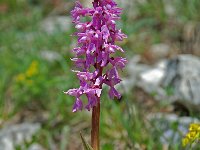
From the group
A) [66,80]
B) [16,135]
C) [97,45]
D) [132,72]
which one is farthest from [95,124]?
[132,72]

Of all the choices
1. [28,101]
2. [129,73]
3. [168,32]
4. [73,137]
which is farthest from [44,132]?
[168,32]

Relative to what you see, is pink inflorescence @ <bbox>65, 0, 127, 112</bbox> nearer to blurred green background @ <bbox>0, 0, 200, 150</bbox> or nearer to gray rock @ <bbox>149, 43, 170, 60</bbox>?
blurred green background @ <bbox>0, 0, 200, 150</bbox>

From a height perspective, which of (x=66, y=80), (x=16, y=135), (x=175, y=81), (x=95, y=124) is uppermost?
(x=95, y=124)

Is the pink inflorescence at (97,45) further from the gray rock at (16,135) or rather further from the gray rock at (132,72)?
the gray rock at (132,72)

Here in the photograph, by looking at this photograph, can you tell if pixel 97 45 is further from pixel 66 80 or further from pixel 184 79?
pixel 66 80

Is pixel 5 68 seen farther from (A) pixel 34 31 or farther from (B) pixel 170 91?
(B) pixel 170 91

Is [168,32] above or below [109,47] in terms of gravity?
below

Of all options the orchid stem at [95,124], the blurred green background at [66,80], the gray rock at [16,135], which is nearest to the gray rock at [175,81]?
the blurred green background at [66,80]
